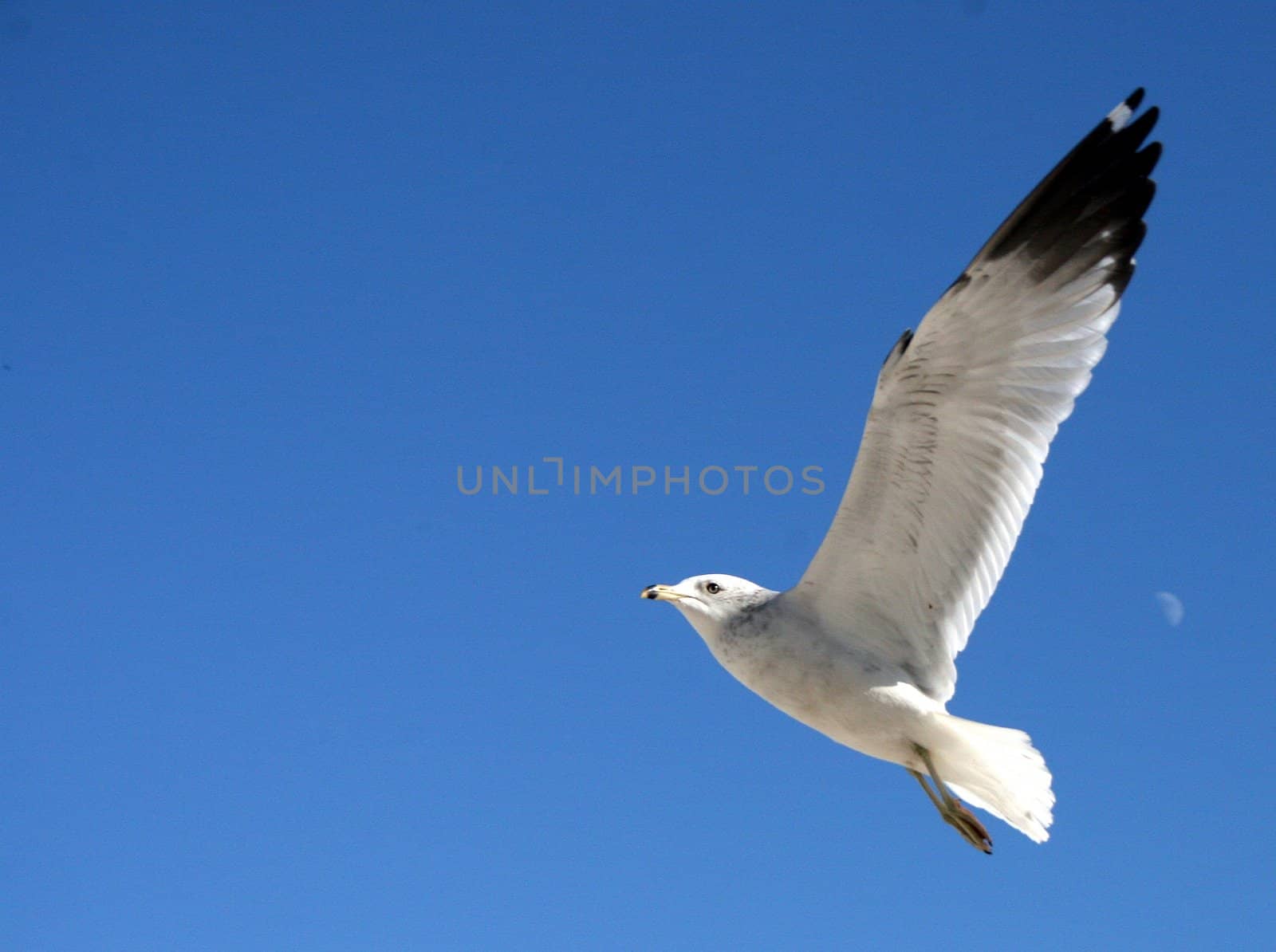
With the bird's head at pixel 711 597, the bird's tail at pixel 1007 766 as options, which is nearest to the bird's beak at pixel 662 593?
the bird's head at pixel 711 597

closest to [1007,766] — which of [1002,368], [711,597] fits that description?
[711,597]

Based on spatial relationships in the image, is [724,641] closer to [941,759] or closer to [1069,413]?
[941,759]

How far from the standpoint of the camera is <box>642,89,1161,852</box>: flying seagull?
16.8ft

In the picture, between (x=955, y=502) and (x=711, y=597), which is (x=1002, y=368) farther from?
(x=711, y=597)

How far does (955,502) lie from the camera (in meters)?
5.24

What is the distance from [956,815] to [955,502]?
1203 mm

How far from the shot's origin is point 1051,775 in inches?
207

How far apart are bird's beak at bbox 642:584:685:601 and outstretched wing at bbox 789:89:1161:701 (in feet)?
2.14

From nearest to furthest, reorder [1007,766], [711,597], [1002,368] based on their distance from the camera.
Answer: [1002,368], [1007,766], [711,597]

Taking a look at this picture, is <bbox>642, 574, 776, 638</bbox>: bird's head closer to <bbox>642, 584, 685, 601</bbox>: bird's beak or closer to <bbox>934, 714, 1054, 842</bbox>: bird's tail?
<bbox>642, 584, 685, 601</bbox>: bird's beak

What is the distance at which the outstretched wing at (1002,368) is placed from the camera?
5102 millimetres

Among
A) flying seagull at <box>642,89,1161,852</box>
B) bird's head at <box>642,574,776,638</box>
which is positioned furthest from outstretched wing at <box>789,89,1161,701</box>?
bird's head at <box>642,574,776,638</box>

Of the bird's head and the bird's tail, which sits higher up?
the bird's head

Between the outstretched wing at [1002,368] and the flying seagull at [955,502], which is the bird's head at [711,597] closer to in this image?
the flying seagull at [955,502]
